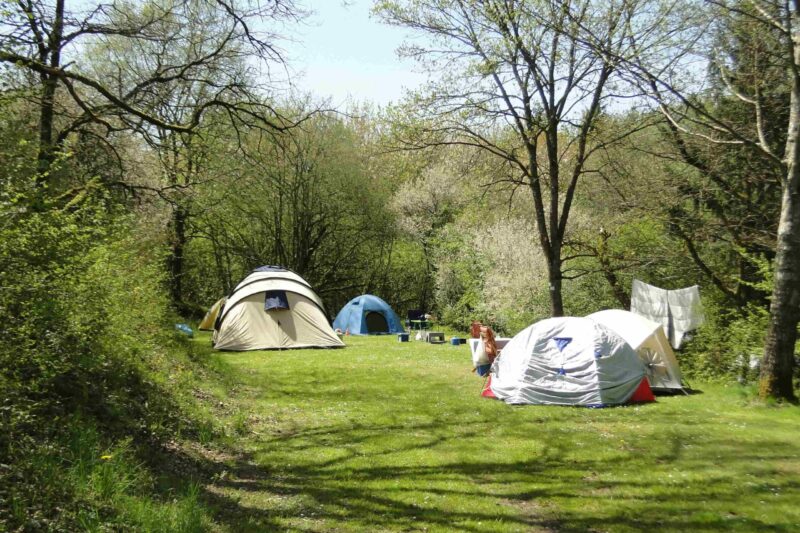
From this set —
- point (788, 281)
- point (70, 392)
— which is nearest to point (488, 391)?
point (788, 281)

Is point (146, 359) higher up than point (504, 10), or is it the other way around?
point (504, 10)

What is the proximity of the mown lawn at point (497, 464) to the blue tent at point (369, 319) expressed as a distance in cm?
1131

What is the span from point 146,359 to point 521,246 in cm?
1467

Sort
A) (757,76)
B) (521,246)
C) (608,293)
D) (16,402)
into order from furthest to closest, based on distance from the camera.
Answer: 1. (521,246)
2. (608,293)
3. (757,76)
4. (16,402)

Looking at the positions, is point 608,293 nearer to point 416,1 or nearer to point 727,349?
point 727,349

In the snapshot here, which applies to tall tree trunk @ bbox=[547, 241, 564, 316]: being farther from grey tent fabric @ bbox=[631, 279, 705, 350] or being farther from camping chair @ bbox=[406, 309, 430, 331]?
camping chair @ bbox=[406, 309, 430, 331]

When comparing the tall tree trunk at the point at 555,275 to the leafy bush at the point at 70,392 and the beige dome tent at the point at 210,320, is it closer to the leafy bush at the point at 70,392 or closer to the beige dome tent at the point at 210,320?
the leafy bush at the point at 70,392

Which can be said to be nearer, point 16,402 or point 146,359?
point 16,402

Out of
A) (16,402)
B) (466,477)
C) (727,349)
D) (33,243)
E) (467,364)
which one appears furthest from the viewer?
(467,364)

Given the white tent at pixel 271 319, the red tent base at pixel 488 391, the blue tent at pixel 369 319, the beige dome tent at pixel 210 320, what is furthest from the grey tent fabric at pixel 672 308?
the beige dome tent at pixel 210 320

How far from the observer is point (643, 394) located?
31.3 feet

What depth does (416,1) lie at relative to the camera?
13016 millimetres

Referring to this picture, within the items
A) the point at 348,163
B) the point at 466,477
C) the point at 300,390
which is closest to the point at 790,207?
the point at 466,477

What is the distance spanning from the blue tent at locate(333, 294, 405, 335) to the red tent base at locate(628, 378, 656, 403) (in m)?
13.4
